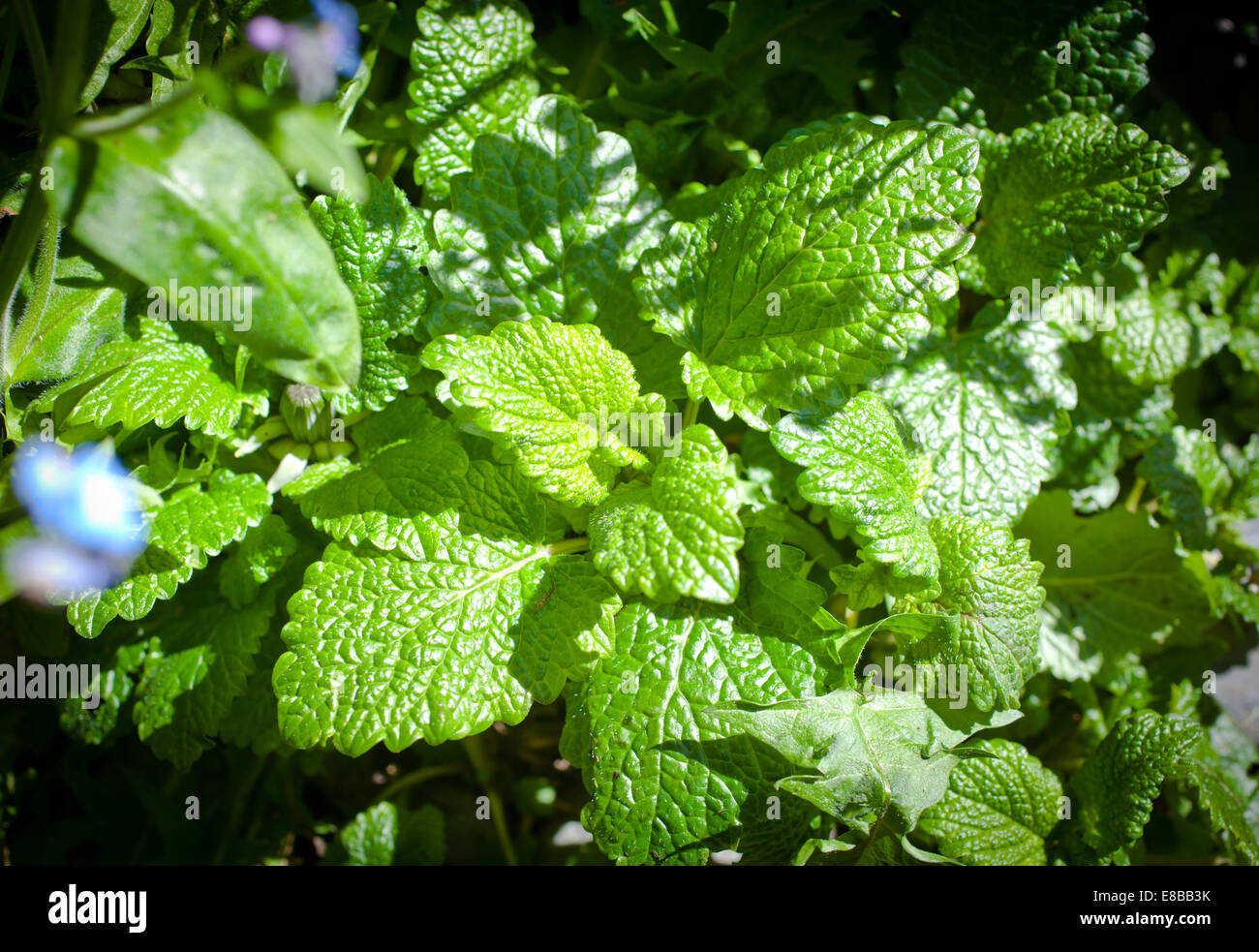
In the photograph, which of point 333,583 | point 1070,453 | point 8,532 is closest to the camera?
point 8,532

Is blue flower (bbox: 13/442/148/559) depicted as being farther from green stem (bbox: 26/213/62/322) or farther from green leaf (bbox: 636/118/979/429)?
green leaf (bbox: 636/118/979/429)

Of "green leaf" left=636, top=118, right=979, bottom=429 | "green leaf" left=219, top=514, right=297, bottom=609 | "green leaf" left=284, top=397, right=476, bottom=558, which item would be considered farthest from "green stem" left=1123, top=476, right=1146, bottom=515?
"green leaf" left=219, top=514, right=297, bottom=609

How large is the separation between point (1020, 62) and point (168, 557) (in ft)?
5.94

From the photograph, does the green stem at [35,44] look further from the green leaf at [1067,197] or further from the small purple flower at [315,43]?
the green leaf at [1067,197]

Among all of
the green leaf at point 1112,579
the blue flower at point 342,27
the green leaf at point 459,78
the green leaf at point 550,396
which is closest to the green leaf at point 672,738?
the green leaf at point 550,396

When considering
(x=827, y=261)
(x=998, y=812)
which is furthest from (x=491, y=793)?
(x=827, y=261)

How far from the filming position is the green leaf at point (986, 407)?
1535 mm

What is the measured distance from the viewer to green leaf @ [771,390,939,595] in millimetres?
1262

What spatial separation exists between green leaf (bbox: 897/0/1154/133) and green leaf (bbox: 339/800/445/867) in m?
1.76
